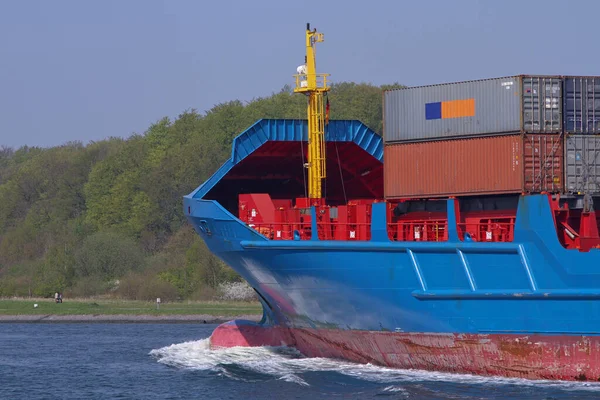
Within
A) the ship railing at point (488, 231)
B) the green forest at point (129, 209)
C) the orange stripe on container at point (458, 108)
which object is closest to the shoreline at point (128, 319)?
the green forest at point (129, 209)

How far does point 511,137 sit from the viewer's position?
29781mm

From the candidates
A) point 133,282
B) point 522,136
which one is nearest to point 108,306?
point 133,282

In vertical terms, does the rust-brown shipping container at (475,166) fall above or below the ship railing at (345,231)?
above

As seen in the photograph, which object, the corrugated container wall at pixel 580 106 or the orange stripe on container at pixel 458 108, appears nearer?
the corrugated container wall at pixel 580 106

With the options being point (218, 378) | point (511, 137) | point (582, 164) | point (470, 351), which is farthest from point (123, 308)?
point (582, 164)

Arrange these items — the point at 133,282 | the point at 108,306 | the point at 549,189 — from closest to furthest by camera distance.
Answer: the point at 549,189 → the point at 108,306 → the point at 133,282

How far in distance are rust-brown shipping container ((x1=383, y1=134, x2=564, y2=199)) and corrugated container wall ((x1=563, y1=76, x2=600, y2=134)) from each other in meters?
0.70

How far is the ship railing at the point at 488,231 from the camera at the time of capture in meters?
29.9

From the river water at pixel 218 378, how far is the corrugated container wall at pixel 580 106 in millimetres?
7102

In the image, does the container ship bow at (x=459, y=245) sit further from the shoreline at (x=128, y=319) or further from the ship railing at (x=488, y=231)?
the shoreline at (x=128, y=319)

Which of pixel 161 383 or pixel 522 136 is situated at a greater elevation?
pixel 522 136

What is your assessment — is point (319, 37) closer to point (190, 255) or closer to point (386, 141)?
point (386, 141)

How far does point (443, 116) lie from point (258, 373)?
9.64 metres

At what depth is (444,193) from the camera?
31.1 m
